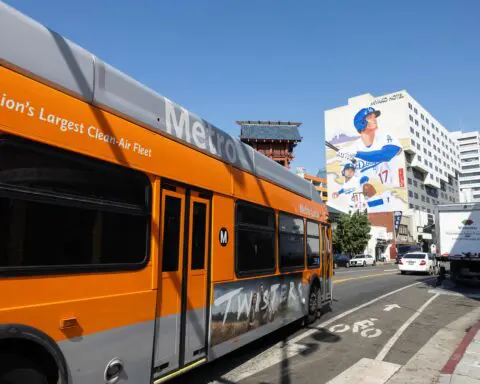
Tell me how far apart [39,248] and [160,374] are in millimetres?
2141

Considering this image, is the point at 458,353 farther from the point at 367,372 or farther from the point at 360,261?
the point at 360,261

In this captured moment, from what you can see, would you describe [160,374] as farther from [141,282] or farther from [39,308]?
[39,308]

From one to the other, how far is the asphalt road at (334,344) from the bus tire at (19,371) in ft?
9.58

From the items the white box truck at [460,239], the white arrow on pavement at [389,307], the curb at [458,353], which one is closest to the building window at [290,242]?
the curb at [458,353]

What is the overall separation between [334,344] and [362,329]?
6.02 ft

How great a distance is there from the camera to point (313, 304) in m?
9.94

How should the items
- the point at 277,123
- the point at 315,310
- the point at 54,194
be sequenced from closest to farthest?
1. the point at 54,194
2. the point at 315,310
3. the point at 277,123

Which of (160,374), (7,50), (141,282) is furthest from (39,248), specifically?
(160,374)

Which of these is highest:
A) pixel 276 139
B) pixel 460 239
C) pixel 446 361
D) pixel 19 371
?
pixel 276 139

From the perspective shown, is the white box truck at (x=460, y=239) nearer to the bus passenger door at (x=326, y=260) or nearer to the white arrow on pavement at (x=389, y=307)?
the white arrow on pavement at (x=389, y=307)

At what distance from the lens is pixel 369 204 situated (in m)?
101

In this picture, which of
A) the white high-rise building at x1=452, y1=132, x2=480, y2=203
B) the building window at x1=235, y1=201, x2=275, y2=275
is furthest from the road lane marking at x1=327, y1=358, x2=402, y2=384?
the white high-rise building at x1=452, y1=132, x2=480, y2=203

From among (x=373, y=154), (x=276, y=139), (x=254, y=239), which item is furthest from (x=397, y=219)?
(x=254, y=239)

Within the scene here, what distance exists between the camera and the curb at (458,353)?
21.1ft
